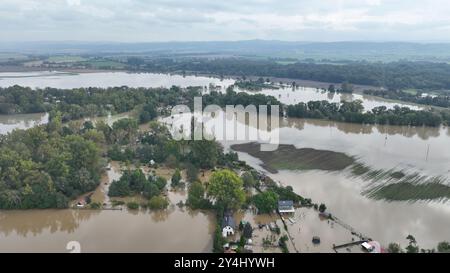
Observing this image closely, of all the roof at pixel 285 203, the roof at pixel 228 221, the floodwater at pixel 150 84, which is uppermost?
the floodwater at pixel 150 84

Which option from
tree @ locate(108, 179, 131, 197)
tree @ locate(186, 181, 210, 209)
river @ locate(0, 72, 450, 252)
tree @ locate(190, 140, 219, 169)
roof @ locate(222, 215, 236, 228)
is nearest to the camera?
river @ locate(0, 72, 450, 252)

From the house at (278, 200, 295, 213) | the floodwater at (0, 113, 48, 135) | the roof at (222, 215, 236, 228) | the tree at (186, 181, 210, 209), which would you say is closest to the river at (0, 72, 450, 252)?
the tree at (186, 181, 210, 209)

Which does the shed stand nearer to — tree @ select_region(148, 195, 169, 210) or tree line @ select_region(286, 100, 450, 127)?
tree @ select_region(148, 195, 169, 210)

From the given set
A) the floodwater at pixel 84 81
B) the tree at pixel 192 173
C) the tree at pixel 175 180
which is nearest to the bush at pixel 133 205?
the tree at pixel 175 180

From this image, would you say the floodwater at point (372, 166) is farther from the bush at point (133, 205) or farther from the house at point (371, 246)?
the bush at point (133, 205)

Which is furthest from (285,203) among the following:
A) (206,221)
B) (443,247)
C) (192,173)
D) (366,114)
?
(366,114)

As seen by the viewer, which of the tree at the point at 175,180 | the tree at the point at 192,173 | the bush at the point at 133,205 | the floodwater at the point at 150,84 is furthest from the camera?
the floodwater at the point at 150,84

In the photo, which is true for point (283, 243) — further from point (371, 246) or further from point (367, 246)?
point (371, 246)
